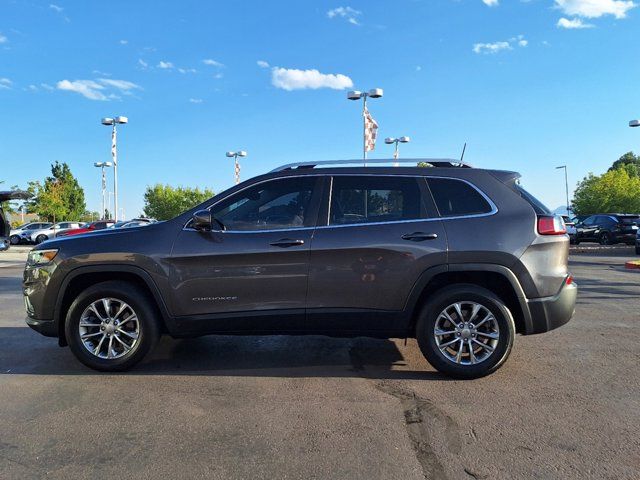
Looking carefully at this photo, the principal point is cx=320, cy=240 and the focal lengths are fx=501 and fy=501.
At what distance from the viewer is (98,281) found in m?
4.77

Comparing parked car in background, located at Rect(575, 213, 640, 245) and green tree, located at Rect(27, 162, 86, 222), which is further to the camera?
green tree, located at Rect(27, 162, 86, 222)

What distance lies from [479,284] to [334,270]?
1.35 metres

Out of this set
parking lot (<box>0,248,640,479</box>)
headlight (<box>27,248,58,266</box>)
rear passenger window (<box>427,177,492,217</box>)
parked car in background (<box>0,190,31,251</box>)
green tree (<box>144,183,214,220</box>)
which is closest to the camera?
parking lot (<box>0,248,640,479</box>)

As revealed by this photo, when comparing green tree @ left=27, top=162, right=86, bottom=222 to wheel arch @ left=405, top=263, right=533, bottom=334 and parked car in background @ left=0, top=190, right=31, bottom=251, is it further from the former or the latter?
wheel arch @ left=405, top=263, right=533, bottom=334

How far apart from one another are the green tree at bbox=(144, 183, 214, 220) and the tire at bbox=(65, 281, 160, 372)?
62546 mm

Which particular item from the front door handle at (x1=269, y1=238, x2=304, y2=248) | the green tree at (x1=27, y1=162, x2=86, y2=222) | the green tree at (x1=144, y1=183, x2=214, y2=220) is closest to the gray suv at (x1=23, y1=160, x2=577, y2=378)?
the front door handle at (x1=269, y1=238, x2=304, y2=248)

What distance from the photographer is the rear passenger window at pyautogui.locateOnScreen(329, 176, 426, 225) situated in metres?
4.56

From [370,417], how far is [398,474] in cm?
79

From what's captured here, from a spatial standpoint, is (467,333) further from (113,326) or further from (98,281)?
(98,281)

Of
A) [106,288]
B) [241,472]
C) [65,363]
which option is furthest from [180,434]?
[65,363]

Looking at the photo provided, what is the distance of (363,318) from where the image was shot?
14.7 ft

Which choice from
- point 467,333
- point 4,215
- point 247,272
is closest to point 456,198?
point 467,333

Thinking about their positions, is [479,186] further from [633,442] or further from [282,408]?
[282,408]

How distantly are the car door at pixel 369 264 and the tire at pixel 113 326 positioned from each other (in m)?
1.50
